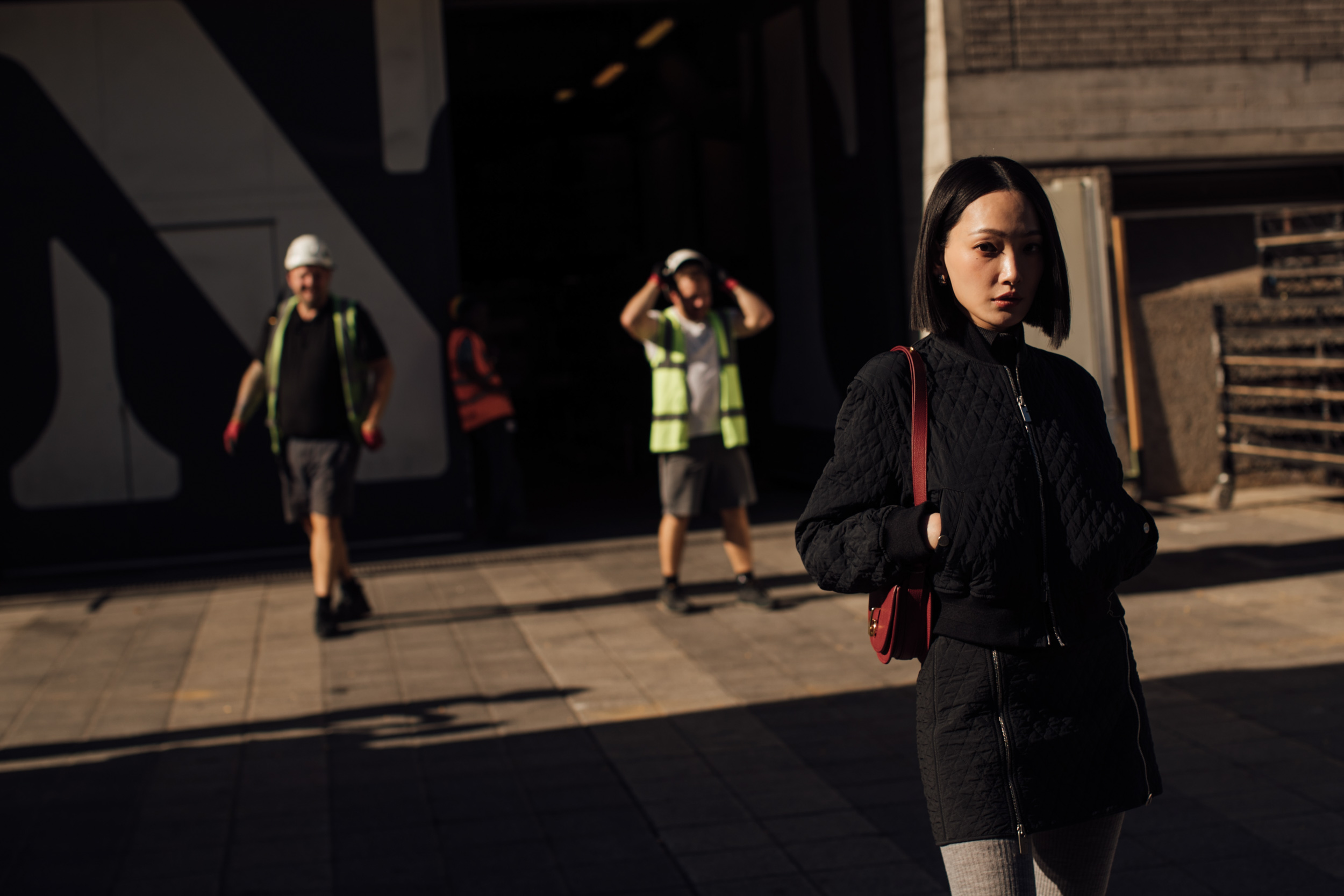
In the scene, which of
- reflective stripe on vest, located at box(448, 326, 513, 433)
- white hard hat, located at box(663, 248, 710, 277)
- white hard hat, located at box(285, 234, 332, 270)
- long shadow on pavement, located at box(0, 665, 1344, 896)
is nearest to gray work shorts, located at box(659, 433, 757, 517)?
white hard hat, located at box(663, 248, 710, 277)

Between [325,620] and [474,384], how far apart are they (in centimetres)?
316

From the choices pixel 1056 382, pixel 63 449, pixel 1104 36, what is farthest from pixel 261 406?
pixel 1056 382

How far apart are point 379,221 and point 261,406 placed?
1.76 metres

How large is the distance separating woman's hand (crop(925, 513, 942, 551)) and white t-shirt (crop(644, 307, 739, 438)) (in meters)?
5.36

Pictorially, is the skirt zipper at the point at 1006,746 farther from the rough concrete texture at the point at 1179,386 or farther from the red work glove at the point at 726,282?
the rough concrete texture at the point at 1179,386

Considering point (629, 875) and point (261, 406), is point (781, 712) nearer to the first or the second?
point (629, 875)

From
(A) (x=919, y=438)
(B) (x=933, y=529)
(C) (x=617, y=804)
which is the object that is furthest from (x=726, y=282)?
(B) (x=933, y=529)

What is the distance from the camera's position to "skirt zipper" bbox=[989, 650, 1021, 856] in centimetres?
239

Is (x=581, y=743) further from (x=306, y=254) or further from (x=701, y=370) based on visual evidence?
(x=306, y=254)

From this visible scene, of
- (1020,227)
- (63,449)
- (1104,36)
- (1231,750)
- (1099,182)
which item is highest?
(1104,36)

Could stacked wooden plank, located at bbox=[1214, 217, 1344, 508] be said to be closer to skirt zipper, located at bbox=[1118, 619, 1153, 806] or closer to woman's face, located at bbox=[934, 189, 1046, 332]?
skirt zipper, located at bbox=[1118, 619, 1153, 806]

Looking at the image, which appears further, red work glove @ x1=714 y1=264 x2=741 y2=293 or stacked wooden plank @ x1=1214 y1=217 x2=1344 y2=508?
stacked wooden plank @ x1=1214 y1=217 x2=1344 y2=508

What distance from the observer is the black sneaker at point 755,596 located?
7.84m

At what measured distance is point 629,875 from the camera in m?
4.21
